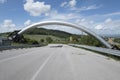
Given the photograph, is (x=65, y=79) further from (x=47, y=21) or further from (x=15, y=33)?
(x=15, y=33)

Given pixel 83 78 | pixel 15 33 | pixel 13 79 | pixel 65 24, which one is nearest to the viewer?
pixel 13 79

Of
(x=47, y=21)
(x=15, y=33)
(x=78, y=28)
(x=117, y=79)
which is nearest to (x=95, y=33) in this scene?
(x=78, y=28)

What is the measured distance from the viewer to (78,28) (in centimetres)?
7219

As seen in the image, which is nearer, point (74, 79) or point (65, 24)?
point (74, 79)

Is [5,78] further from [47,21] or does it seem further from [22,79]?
[47,21]

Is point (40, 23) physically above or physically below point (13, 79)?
above

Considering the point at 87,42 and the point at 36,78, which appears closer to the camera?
the point at 36,78

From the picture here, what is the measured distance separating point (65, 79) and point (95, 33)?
6027 cm

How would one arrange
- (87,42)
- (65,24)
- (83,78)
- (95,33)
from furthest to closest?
1. (87,42)
2. (65,24)
3. (95,33)
4. (83,78)

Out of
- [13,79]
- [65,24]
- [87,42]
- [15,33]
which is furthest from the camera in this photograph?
[87,42]

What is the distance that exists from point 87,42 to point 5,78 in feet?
254

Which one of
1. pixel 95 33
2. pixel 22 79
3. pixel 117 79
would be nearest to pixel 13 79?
pixel 22 79

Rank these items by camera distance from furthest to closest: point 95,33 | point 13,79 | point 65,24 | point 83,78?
1. point 65,24
2. point 95,33
3. point 83,78
4. point 13,79

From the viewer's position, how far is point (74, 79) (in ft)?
30.9
